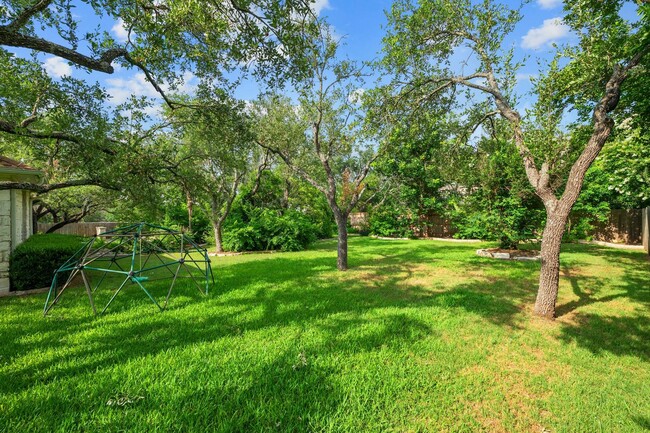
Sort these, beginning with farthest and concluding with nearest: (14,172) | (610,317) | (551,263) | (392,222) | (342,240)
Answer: (392,222)
(342,240)
(14,172)
(610,317)
(551,263)

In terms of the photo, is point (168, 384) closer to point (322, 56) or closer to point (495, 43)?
point (495, 43)

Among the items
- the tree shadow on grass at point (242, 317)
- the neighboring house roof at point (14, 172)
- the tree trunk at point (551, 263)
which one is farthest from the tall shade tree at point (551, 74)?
the neighboring house roof at point (14, 172)

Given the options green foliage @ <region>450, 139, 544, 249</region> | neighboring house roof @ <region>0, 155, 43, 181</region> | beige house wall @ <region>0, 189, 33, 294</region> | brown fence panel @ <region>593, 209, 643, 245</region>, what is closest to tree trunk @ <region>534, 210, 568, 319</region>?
green foliage @ <region>450, 139, 544, 249</region>

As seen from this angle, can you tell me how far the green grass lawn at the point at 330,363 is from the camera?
2.40 m

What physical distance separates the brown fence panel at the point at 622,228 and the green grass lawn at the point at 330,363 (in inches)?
429

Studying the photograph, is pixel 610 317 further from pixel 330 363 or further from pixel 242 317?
pixel 242 317

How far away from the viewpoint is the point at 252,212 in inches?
609

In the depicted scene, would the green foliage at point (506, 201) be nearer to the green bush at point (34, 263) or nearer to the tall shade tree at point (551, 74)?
the tall shade tree at point (551, 74)

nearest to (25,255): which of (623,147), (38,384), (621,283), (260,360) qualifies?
(38,384)

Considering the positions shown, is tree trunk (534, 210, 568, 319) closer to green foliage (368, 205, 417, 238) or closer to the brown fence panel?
the brown fence panel

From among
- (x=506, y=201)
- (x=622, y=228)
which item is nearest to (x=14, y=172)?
(x=506, y=201)

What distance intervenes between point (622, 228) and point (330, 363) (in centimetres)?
1841

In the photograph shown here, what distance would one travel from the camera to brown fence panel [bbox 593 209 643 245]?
13.3 m

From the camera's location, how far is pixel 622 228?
13820 millimetres
